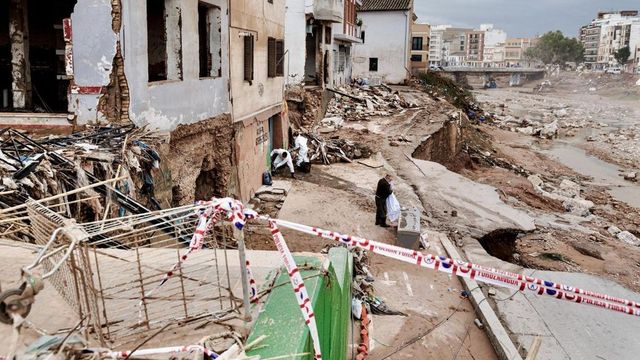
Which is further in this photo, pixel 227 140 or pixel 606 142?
pixel 606 142

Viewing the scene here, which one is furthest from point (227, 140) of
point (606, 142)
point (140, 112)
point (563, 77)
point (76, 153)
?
point (563, 77)

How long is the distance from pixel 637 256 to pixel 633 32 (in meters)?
121

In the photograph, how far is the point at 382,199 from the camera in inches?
514

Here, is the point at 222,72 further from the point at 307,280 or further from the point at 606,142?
the point at 606,142

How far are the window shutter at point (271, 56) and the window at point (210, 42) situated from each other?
437 centimetres

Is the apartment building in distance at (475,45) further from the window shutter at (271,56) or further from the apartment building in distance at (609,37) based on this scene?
the window shutter at (271,56)

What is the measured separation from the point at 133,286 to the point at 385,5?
46171 millimetres

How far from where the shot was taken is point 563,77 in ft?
351

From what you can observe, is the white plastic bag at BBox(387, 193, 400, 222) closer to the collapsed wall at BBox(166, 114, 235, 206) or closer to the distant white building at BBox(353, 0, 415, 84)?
the collapsed wall at BBox(166, 114, 235, 206)

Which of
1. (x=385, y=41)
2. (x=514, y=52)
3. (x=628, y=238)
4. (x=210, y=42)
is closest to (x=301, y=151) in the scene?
(x=210, y=42)

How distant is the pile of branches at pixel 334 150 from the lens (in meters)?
20.2

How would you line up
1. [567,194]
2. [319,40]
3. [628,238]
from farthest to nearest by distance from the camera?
1. [319,40]
2. [567,194]
3. [628,238]

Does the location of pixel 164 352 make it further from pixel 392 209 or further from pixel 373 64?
pixel 373 64

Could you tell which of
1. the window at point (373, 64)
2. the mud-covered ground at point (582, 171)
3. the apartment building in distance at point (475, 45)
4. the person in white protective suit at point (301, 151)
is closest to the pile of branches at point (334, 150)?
the person in white protective suit at point (301, 151)
